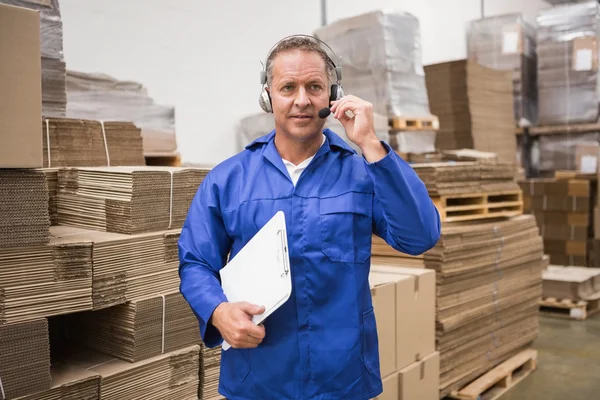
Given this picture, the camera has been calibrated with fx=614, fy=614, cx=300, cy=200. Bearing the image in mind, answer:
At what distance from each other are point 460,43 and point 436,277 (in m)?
7.16

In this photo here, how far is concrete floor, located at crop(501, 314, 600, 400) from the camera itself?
5164 mm

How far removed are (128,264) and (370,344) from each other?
1.49m

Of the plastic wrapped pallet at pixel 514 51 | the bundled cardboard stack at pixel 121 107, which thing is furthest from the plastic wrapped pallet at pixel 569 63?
the bundled cardboard stack at pixel 121 107

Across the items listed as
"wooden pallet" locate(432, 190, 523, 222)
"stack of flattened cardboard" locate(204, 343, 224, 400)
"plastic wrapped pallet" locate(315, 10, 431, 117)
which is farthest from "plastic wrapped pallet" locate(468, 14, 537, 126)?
"stack of flattened cardboard" locate(204, 343, 224, 400)

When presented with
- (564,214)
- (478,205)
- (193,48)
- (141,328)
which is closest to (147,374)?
(141,328)

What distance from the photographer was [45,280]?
9.03 feet

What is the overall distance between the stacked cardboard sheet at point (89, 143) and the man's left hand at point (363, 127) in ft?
7.38

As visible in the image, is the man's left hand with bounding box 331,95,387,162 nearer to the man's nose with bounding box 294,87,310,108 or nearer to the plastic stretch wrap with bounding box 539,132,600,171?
the man's nose with bounding box 294,87,310,108

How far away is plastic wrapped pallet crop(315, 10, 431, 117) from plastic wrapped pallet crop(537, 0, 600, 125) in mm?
4378

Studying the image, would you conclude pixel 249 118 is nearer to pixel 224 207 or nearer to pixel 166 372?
pixel 166 372

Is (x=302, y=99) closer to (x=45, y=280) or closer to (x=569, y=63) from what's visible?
(x=45, y=280)

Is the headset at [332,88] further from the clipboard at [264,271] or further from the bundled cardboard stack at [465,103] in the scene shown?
the bundled cardboard stack at [465,103]

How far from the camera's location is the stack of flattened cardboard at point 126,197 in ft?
10.4

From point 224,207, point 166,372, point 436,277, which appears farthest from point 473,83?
point 224,207
